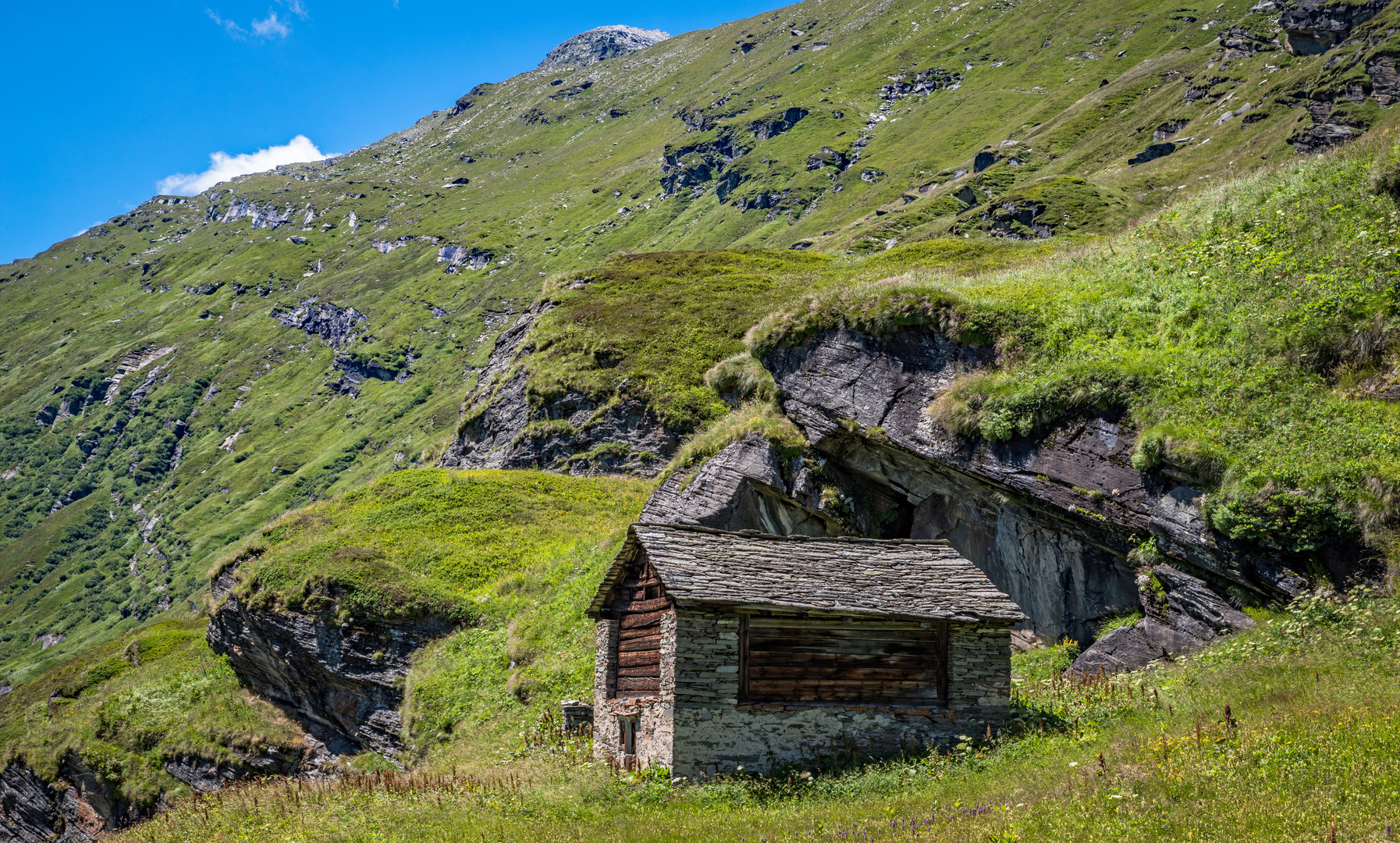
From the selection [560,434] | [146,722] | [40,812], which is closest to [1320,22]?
[560,434]

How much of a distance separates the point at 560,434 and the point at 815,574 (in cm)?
2820

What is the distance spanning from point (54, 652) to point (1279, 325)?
625 feet

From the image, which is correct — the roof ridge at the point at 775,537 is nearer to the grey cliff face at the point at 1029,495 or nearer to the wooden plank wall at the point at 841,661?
the wooden plank wall at the point at 841,661

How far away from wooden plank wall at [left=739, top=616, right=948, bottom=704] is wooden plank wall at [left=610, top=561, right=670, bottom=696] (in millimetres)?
2009

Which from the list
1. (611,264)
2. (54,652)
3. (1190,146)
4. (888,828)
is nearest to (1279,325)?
(888,828)

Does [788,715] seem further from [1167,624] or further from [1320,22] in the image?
[1320,22]

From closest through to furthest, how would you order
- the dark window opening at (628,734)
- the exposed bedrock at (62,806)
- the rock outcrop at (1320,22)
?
the dark window opening at (628,734) → the exposed bedrock at (62,806) → the rock outcrop at (1320,22)

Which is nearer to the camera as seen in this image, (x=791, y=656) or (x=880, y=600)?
(x=791, y=656)

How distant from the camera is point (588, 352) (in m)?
47.3

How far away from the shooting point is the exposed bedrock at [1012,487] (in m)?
18.7

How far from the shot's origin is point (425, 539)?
32875 mm

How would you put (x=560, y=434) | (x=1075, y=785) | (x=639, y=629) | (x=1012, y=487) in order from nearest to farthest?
(x=1075, y=785) < (x=639, y=629) < (x=1012, y=487) < (x=560, y=434)

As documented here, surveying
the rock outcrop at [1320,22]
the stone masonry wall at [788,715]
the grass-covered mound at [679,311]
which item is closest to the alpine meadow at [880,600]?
the stone masonry wall at [788,715]

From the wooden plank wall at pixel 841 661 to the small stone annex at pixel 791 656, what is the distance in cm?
2
